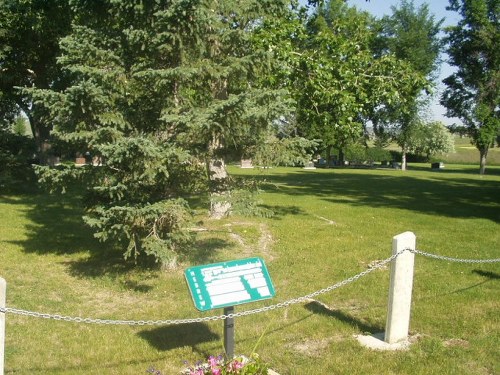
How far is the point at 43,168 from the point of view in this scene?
766cm

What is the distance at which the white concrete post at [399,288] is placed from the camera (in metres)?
5.72

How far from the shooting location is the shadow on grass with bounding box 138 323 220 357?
19.2 feet

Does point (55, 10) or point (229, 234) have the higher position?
point (55, 10)

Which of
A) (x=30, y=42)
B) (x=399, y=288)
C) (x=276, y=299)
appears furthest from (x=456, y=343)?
(x=30, y=42)

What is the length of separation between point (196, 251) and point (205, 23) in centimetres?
401

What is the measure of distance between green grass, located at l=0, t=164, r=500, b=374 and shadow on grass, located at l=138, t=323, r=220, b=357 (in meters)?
0.01

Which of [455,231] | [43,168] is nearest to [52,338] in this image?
[43,168]

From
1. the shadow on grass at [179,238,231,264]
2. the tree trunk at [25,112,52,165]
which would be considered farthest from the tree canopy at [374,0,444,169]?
the shadow on grass at [179,238,231,264]

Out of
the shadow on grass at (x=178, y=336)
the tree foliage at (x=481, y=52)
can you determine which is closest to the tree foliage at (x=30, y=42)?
the shadow on grass at (x=178, y=336)

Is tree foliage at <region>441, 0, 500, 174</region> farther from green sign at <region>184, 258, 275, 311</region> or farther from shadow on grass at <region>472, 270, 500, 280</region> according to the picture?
green sign at <region>184, 258, 275, 311</region>

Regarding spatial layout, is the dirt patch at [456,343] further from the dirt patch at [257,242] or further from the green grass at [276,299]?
the dirt patch at [257,242]

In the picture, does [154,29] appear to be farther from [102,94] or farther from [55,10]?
[55,10]

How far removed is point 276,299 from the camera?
7.67 metres

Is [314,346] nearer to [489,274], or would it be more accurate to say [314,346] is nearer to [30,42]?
[489,274]
